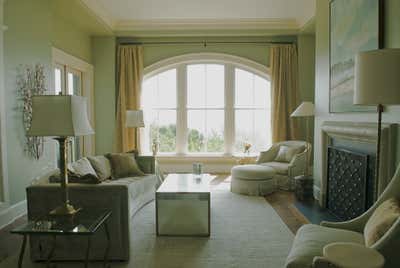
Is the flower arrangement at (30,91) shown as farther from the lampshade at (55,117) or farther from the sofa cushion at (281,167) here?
the sofa cushion at (281,167)

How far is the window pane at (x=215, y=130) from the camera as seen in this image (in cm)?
717

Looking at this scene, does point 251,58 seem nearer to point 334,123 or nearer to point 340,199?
point 334,123

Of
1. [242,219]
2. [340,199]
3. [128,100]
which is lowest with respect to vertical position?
[242,219]

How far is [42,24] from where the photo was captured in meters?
4.56

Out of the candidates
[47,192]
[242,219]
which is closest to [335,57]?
[242,219]

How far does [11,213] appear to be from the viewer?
378 centimetres

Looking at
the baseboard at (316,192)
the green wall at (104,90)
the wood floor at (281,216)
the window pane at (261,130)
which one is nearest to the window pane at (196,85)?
the window pane at (261,130)

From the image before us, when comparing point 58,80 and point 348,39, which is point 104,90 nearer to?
point 58,80

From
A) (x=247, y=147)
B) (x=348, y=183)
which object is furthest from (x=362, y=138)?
(x=247, y=147)

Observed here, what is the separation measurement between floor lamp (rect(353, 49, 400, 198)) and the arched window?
15.7 ft

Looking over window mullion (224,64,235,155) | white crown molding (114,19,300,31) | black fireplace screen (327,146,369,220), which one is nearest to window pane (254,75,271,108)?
window mullion (224,64,235,155)

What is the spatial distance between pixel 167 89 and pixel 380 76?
211 inches

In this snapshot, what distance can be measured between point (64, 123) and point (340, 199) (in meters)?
3.23

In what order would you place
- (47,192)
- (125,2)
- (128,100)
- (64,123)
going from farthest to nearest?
(128,100)
(125,2)
(47,192)
(64,123)
